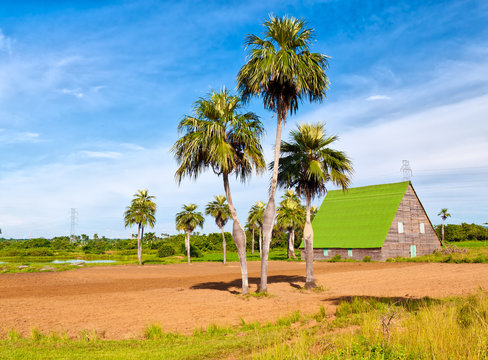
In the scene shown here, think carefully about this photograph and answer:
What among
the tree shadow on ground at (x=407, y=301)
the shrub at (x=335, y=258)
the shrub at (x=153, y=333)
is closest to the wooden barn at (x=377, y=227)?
the shrub at (x=335, y=258)

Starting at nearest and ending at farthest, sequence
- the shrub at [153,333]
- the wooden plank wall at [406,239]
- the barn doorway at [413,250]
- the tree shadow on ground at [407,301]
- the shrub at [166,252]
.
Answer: the shrub at [153,333] < the tree shadow on ground at [407,301] < the wooden plank wall at [406,239] < the barn doorway at [413,250] < the shrub at [166,252]

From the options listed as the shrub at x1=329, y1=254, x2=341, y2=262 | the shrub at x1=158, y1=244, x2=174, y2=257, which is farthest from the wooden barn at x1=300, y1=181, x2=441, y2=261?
the shrub at x1=158, y1=244, x2=174, y2=257

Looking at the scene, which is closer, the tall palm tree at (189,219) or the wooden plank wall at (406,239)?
the wooden plank wall at (406,239)

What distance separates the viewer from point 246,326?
1151 cm

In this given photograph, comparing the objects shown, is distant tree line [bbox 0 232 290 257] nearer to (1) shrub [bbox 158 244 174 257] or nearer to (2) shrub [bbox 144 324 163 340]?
(1) shrub [bbox 158 244 174 257]

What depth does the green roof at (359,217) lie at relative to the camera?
52312 millimetres

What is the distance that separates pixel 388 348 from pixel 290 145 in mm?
16493

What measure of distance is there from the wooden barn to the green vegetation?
1613 inches

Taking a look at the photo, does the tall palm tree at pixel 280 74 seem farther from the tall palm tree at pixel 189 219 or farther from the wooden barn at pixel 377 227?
the tall palm tree at pixel 189 219

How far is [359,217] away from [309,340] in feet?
167

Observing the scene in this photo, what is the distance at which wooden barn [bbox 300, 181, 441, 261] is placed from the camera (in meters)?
51.3

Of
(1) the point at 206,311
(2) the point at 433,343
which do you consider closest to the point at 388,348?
(2) the point at 433,343

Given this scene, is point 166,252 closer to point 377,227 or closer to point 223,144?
point 377,227

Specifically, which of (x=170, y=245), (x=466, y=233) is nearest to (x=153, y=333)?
(x=170, y=245)
